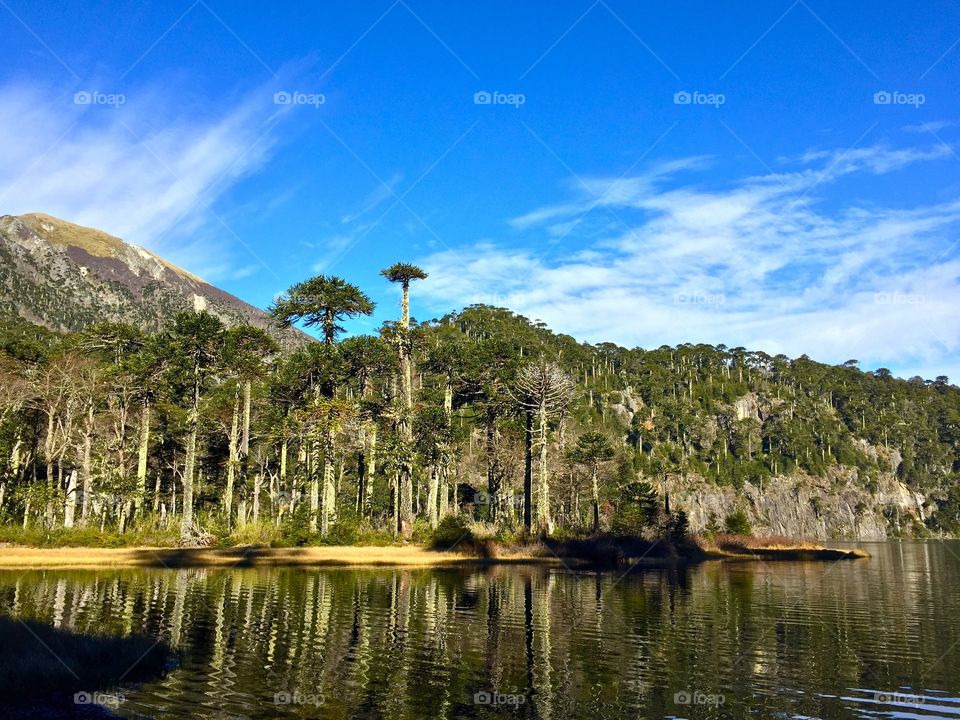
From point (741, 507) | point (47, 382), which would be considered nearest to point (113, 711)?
point (47, 382)

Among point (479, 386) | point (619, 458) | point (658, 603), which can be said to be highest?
point (479, 386)

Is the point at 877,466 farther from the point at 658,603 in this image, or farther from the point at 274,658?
the point at 274,658

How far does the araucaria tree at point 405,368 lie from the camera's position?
61.4m

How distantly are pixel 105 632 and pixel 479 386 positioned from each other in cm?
5773

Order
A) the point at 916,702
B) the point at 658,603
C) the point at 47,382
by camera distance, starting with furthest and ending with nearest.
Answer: the point at 47,382 → the point at 658,603 → the point at 916,702

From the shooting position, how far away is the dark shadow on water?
1230cm

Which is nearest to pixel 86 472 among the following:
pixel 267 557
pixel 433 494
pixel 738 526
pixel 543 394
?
→ pixel 267 557

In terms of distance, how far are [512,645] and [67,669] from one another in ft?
37.3

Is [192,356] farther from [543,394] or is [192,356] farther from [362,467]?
[543,394]

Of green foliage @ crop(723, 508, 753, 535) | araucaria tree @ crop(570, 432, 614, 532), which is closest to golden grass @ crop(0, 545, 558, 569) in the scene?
araucaria tree @ crop(570, 432, 614, 532)

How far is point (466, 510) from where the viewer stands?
81.4 metres

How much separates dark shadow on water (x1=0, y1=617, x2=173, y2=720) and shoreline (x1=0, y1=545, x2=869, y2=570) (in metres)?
27.6

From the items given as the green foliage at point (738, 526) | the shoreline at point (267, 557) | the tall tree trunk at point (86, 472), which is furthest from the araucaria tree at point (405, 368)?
the green foliage at point (738, 526)

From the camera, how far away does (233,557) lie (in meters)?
47.5
